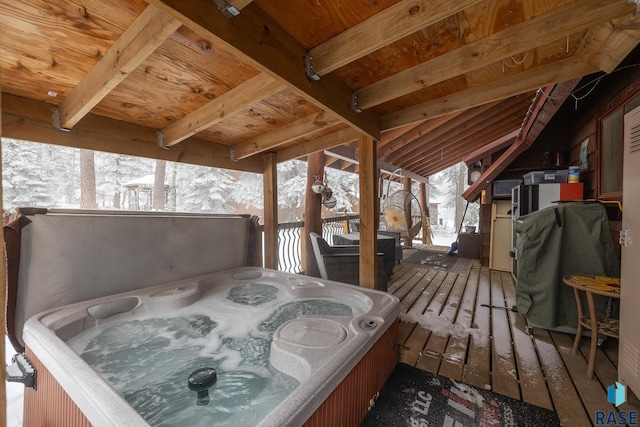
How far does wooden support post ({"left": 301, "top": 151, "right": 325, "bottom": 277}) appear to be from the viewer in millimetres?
4742

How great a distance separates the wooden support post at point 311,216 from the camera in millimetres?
4742

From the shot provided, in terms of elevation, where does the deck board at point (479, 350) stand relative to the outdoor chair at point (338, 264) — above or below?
below

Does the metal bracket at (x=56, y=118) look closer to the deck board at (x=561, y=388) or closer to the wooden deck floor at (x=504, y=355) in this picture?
the wooden deck floor at (x=504, y=355)

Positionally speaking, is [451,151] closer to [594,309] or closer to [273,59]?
[594,309]

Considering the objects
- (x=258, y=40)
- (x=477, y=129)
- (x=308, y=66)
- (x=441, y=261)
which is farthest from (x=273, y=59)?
(x=477, y=129)

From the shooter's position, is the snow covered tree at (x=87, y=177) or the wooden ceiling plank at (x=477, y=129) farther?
the snow covered tree at (x=87, y=177)

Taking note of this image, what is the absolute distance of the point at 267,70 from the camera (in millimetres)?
1539

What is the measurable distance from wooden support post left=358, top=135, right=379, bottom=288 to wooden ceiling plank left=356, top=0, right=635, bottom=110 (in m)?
0.72

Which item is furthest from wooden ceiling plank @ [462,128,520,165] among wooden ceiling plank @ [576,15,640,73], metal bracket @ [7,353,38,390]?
metal bracket @ [7,353,38,390]

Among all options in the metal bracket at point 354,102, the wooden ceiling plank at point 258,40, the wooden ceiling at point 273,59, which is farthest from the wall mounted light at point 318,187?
the wooden ceiling plank at point 258,40

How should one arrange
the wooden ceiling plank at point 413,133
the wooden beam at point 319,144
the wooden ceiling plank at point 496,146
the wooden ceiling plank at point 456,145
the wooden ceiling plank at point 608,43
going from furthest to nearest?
1. the wooden ceiling plank at point 456,145
2. the wooden ceiling plank at point 413,133
3. the wooden ceiling plank at point 496,146
4. the wooden beam at point 319,144
5. the wooden ceiling plank at point 608,43

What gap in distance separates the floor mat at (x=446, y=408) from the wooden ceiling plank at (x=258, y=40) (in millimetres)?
2226

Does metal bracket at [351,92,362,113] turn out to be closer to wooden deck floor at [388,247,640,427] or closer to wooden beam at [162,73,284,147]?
wooden beam at [162,73,284,147]

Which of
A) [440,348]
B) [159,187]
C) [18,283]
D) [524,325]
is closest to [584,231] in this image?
[524,325]
